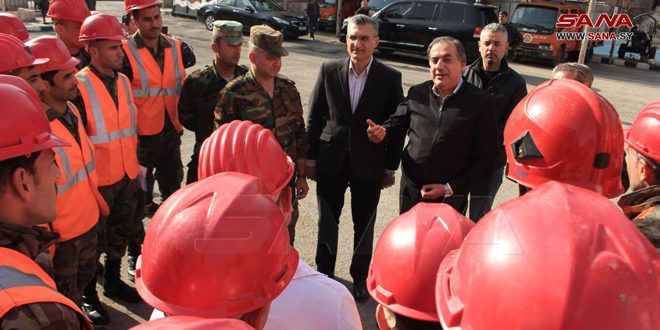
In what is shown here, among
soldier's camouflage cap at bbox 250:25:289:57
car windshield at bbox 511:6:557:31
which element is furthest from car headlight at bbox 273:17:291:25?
soldier's camouflage cap at bbox 250:25:289:57

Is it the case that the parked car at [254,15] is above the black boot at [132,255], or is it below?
above

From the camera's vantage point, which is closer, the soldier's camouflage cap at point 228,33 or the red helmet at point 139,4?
the soldier's camouflage cap at point 228,33

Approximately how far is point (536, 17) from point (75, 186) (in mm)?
16809

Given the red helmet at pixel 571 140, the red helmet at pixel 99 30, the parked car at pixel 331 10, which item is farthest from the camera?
the parked car at pixel 331 10

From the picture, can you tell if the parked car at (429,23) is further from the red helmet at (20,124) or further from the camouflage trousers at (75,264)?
the red helmet at (20,124)

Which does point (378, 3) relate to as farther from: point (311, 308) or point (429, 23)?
point (311, 308)

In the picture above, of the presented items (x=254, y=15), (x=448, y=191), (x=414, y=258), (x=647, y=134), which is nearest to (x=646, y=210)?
(x=647, y=134)

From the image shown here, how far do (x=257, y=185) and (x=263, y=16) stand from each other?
1716 cm

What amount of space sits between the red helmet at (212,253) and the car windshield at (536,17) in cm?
1690

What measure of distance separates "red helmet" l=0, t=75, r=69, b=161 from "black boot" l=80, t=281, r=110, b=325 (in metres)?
1.89

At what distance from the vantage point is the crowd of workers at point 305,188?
3.33 feet

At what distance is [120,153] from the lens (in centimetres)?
342

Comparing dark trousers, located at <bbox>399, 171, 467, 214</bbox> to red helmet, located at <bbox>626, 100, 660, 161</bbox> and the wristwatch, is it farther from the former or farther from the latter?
red helmet, located at <bbox>626, 100, 660, 161</bbox>

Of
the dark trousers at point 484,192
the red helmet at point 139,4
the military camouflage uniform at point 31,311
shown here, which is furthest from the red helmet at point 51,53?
the dark trousers at point 484,192
